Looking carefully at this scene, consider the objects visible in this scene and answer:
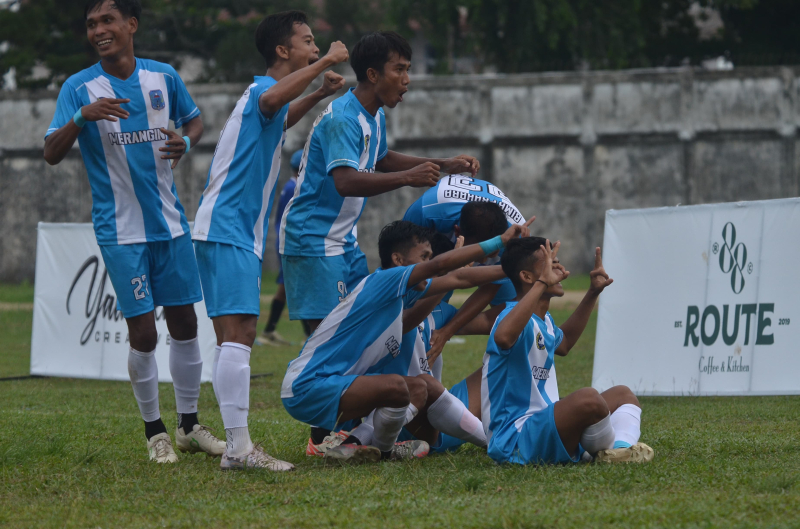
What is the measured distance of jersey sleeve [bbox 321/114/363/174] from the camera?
4637 millimetres

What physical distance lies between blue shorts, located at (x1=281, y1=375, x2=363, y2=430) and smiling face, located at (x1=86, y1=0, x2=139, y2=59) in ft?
6.27

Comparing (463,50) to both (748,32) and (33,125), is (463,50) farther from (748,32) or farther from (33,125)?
(33,125)

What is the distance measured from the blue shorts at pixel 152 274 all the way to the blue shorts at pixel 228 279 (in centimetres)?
45

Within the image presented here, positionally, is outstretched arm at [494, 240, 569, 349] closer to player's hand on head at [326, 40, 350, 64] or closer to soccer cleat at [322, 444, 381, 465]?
soccer cleat at [322, 444, 381, 465]

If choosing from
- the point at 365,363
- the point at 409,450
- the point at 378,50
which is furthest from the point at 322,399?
the point at 378,50

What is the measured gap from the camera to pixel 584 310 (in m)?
4.87

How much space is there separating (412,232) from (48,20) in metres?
22.5

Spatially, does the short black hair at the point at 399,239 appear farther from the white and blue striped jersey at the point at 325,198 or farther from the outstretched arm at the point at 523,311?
the outstretched arm at the point at 523,311

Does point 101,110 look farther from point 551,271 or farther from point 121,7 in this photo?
point 551,271

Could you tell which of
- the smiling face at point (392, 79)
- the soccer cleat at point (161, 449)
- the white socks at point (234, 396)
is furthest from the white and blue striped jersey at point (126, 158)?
the smiling face at point (392, 79)

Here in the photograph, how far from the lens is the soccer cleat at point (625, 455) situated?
4.26 metres

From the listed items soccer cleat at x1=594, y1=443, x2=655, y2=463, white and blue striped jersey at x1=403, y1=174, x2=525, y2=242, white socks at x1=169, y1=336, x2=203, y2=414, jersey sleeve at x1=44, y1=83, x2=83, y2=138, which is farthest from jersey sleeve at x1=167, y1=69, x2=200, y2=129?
soccer cleat at x1=594, y1=443, x2=655, y2=463

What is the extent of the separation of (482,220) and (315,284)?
981mm

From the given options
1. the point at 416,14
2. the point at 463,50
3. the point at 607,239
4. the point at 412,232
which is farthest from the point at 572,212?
the point at 412,232
